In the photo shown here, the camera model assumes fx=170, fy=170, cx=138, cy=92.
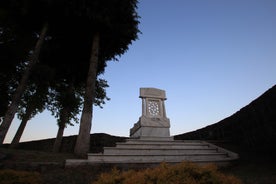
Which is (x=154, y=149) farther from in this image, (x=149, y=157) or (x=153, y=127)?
(x=153, y=127)

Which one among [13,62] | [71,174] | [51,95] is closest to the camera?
[71,174]

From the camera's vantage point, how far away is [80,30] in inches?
406

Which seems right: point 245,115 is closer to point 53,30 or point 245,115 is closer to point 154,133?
point 154,133

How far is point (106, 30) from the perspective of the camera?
33.0ft

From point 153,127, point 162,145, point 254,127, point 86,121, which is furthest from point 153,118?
point 254,127

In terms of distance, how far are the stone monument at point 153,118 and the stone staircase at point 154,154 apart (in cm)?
136

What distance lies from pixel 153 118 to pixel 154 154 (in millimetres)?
2962

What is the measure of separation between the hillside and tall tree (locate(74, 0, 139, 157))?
6.93 metres

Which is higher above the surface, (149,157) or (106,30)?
(106,30)

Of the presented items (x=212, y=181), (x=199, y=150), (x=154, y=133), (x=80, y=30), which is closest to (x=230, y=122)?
(x=199, y=150)

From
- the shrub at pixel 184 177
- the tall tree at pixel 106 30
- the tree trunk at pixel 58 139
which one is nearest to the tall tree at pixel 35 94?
the tree trunk at pixel 58 139

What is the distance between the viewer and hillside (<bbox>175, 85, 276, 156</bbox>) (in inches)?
239

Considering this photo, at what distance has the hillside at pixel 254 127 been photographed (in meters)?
6.07

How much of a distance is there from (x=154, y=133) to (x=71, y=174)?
5.09 metres
